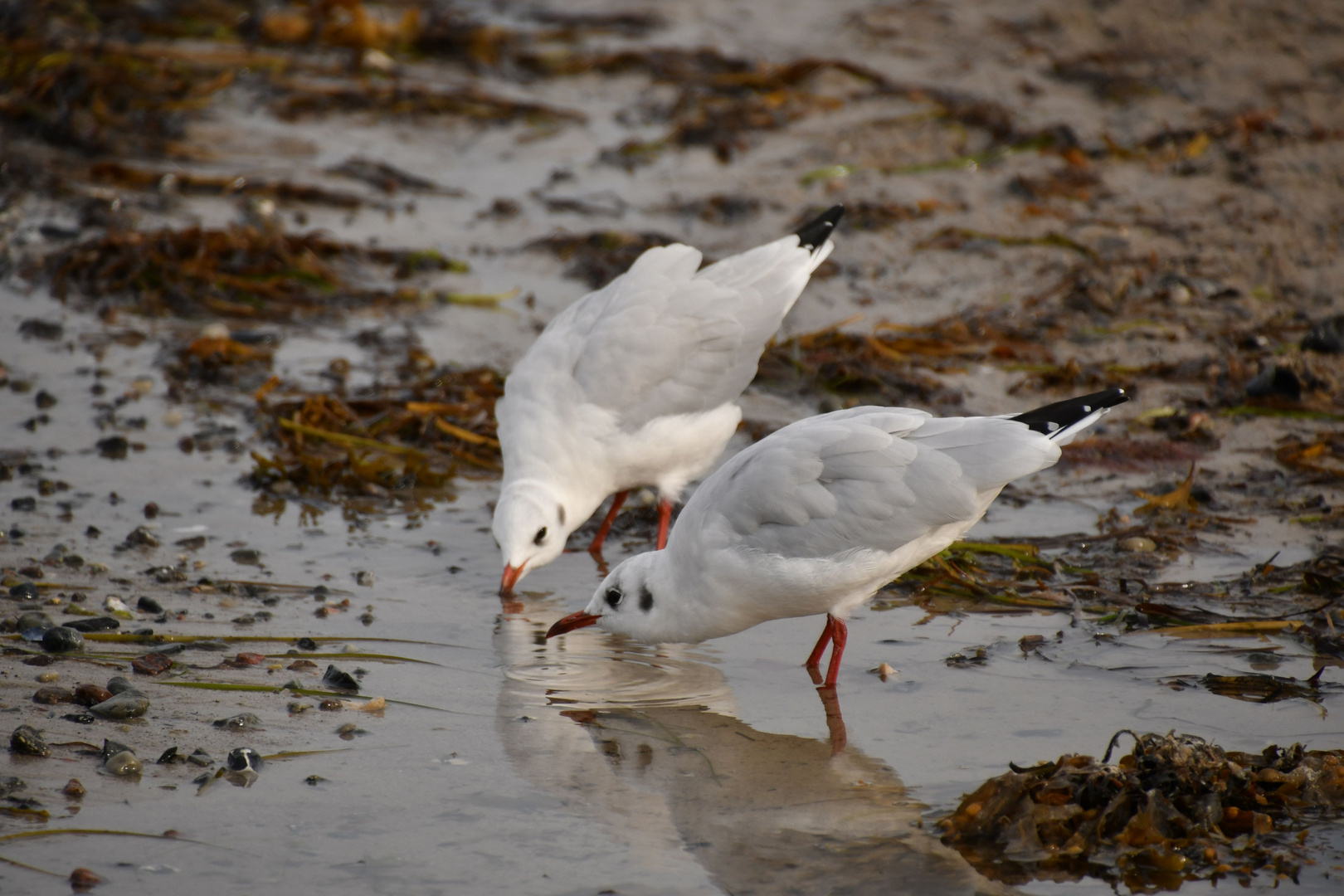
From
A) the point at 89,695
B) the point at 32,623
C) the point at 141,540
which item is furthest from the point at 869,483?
the point at 141,540

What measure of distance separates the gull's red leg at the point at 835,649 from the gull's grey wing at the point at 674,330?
162 cm

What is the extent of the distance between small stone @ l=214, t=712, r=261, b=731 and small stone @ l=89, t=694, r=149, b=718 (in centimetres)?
25

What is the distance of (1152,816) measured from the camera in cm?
371

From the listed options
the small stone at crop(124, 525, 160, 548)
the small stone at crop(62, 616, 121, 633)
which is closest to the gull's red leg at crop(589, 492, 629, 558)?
the small stone at crop(124, 525, 160, 548)

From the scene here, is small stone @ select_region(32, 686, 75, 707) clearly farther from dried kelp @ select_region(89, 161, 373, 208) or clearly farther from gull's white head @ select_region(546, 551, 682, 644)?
dried kelp @ select_region(89, 161, 373, 208)

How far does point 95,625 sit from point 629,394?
98.6 inches

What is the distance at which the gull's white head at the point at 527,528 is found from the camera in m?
5.63

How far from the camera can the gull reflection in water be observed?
3643 millimetres

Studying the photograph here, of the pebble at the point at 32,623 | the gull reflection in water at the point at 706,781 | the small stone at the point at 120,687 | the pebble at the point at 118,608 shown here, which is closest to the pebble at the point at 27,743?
the small stone at the point at 120,687

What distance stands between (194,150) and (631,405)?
6755 millimetres

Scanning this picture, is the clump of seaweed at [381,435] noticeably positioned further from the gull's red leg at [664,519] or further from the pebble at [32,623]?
the pebble at [32,623]

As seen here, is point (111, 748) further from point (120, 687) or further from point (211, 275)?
point (211, 275)

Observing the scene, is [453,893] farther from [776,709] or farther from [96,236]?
[96,236]

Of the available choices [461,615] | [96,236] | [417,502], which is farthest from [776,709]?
[96,236]
